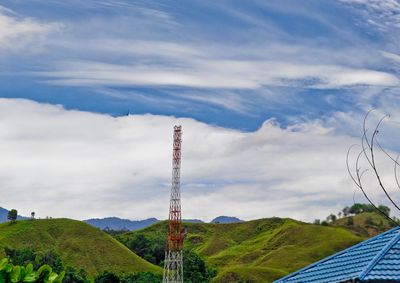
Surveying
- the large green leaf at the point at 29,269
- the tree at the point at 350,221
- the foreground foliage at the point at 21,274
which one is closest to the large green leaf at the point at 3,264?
the foreground foliage at the point at 21,274

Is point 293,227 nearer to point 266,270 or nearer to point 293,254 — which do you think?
point 293,254

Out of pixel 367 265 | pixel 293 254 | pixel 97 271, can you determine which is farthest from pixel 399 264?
pixel 293 254

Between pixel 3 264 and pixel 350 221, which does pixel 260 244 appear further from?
pixel 3 264

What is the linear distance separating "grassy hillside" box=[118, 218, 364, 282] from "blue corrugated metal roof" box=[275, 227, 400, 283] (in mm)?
60251

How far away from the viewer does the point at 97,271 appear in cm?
8638

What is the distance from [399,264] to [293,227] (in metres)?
101

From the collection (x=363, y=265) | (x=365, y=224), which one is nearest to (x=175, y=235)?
(x=363, y=265)

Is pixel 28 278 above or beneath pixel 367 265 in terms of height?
beneath

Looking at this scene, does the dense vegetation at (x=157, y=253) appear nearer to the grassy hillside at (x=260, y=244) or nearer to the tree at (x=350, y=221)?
the grassy hillside at (x=260, y=244)

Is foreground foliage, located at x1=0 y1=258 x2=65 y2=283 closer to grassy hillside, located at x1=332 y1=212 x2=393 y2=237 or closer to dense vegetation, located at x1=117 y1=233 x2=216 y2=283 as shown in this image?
dense vegetation, located at x1=117 y1=233 x2=216 y2=283

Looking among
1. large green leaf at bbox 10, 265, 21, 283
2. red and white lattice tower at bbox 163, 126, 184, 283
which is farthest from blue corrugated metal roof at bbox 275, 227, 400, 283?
red and white lattice tower at bbox 163, 126, 184, 283

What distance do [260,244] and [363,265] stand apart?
101 m

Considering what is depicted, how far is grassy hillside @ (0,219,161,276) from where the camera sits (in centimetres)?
8807

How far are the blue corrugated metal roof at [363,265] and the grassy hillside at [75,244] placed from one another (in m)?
70.9
